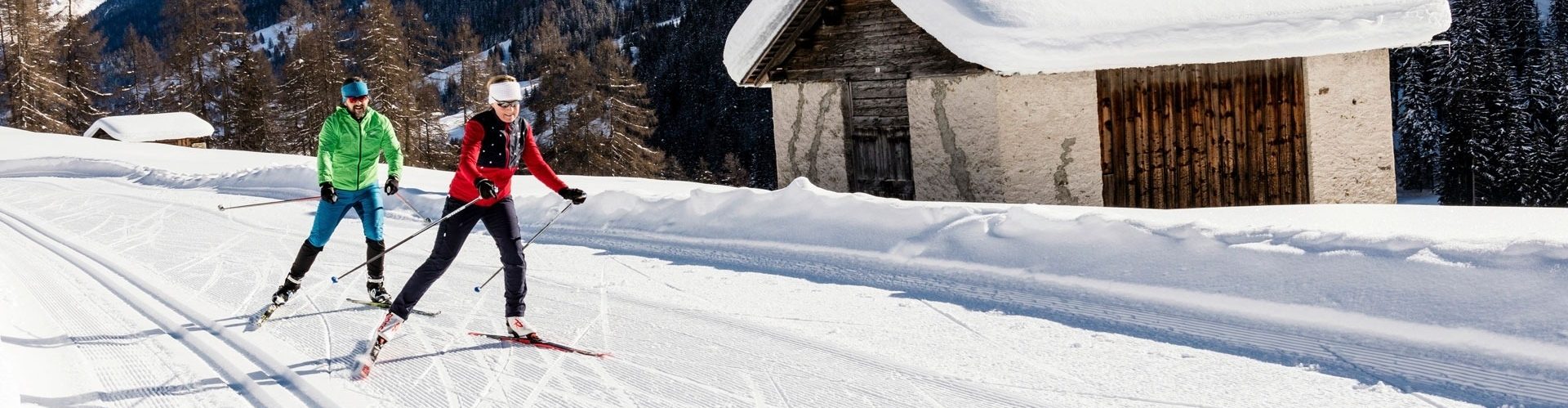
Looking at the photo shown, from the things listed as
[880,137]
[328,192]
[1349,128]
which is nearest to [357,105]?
[328,192]

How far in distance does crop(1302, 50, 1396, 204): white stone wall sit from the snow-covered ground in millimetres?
3310

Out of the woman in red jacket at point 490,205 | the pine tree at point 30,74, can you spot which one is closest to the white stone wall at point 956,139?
the woman in red jacket at point 490,205

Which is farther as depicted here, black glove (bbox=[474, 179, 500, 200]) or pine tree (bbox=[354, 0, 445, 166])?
pine tree (bbox=[354, 0, 445, 166])

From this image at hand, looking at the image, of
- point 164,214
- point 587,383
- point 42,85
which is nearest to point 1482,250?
point 587,383

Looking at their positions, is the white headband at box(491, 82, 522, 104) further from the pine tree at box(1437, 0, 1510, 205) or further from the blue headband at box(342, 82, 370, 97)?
the pine tree at box(1437, 0, 1510, 205)

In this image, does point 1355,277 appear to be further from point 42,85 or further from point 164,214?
point 42,85

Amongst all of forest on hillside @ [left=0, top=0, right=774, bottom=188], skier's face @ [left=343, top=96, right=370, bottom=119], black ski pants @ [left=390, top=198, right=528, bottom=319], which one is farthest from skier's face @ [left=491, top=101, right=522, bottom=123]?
forest on hillside @ [left=0, top=0, right=774, bottom=188]

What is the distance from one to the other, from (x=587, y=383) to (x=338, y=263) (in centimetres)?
490

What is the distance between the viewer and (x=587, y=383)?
16.1 feet

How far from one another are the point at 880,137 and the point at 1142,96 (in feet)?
10.4

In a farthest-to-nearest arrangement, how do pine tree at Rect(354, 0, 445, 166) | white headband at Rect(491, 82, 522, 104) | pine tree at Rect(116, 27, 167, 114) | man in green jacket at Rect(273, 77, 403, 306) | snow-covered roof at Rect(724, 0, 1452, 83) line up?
pine tree at Rect(116, 27, 167, 114) → pine tree at Rect(354, 0, 445, 166) → snow-covered roof at Rect(724, 0, 1452, 83) → man in green jacket at Rect(273, 77, 403, 306) → white headband at Rect(491, 82, 522, 104)

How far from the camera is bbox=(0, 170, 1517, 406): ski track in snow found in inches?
180

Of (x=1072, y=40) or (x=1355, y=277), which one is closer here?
(x=1355, y=277)

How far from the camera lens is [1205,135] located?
11992mm
